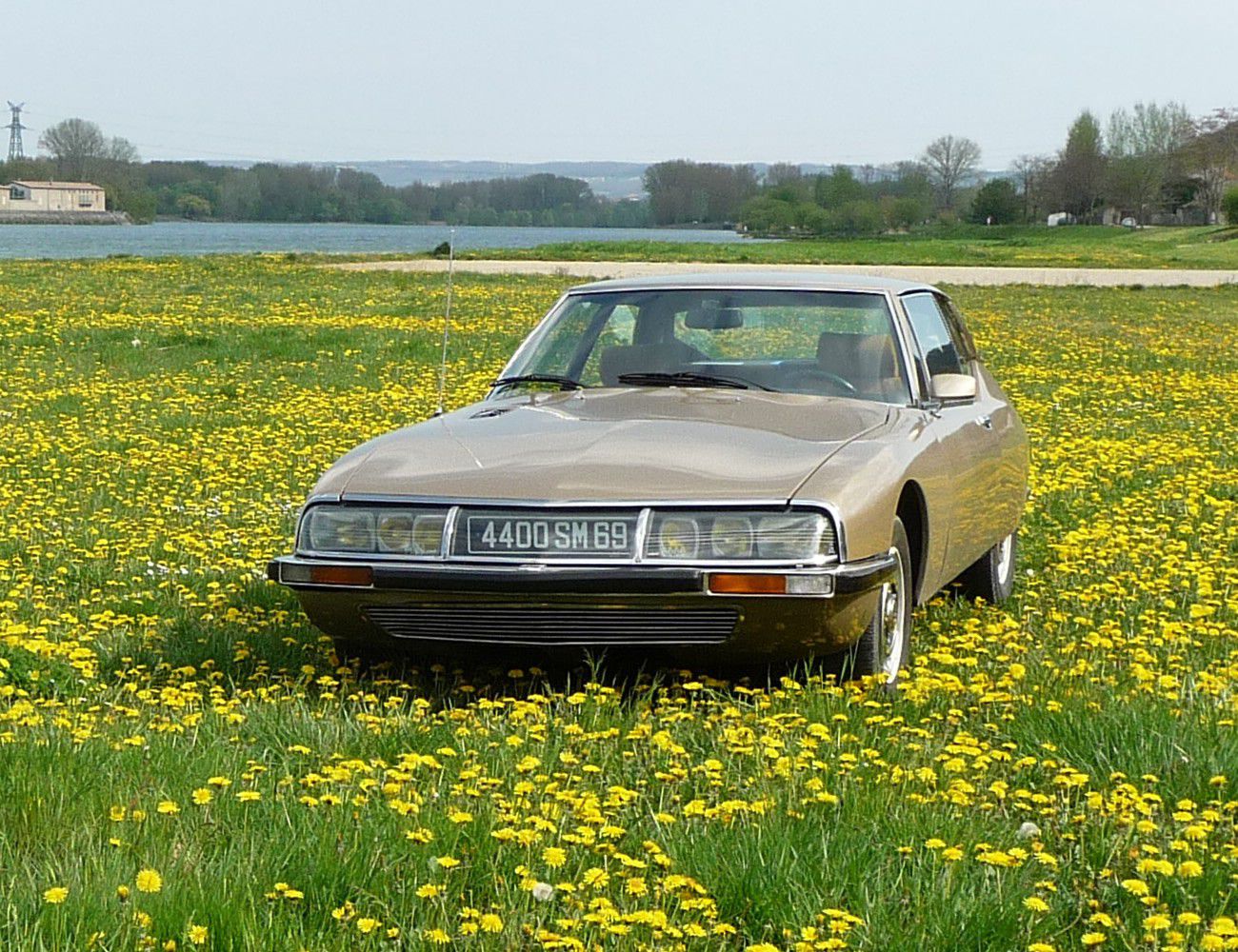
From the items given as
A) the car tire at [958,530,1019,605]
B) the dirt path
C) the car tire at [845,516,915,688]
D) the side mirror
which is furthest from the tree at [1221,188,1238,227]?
the car tire at [845,516,915,688]

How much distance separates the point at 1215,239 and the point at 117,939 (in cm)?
8977

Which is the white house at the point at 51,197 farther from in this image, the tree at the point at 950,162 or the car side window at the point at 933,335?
the car side window at the point at 933,335

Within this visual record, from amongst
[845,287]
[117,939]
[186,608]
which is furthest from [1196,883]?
[186,608]

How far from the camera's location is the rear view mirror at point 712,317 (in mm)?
6750

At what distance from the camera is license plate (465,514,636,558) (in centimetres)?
509

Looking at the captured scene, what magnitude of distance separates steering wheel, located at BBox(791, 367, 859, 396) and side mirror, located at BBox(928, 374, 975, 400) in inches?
11.3

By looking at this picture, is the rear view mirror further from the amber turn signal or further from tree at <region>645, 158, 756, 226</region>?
tree at <region>645, 158, 756, 226</region>

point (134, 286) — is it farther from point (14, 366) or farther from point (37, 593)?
point (37, 593)

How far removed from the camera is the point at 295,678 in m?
5.74

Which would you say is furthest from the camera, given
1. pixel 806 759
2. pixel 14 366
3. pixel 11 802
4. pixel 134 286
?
pixel 134 286

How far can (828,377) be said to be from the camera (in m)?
6.61

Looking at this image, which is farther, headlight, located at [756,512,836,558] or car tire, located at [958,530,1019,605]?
car tire, located at [958,530,1019,605]

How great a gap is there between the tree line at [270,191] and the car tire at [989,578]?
11760 cm

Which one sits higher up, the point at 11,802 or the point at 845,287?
the point at 845,287
